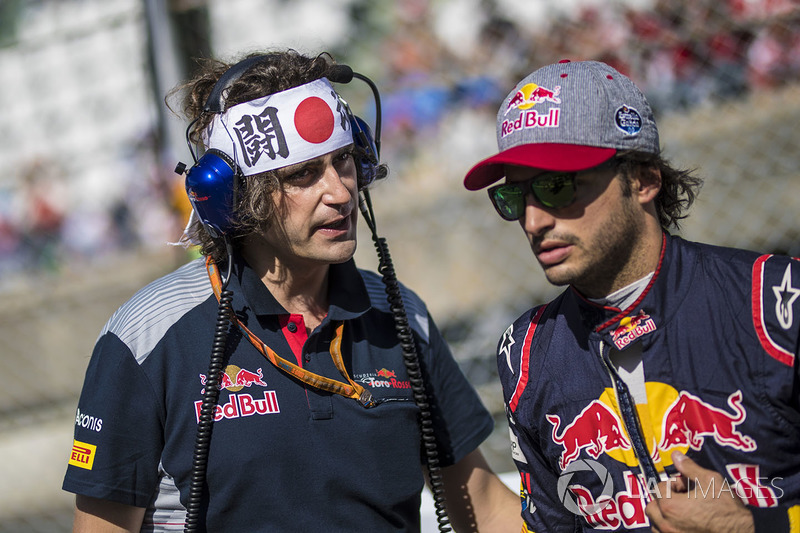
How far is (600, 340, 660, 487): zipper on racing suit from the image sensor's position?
1981 mm

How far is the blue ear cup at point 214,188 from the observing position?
7.72 ft

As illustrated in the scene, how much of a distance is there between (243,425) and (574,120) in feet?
4.01

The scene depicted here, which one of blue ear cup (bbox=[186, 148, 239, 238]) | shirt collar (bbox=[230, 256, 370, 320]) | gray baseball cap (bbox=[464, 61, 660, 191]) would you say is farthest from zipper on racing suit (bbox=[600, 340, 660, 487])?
blue ear cup (bbox=[186, 148, 239, 238])

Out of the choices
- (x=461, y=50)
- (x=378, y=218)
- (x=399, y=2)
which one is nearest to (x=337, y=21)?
(x=399, y=2)

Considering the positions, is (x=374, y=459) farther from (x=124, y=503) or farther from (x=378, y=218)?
(x=378, y=218)

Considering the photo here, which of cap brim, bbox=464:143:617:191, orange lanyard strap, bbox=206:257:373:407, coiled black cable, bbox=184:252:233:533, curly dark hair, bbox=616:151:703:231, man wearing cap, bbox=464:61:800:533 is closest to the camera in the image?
man wearing cap, bbox=464:61:800:533

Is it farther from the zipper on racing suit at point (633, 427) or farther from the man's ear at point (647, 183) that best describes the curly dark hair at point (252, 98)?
the zipper on racing suit at point (633, 427)

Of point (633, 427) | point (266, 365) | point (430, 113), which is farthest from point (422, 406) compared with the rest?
point (430, 113)

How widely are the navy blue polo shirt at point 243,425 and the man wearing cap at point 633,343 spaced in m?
0.46

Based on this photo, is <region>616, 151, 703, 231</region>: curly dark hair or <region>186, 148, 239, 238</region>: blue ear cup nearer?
<region>616, 151, 703, 231</region>: curly dark hair

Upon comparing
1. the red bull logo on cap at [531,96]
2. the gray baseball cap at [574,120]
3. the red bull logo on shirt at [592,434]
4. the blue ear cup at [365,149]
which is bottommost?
the red bull logo on shirt at [592,434]

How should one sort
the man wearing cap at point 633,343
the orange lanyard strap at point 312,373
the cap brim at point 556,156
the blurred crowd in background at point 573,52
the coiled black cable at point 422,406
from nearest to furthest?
the man wearing cap at point 633,343 < the cap brim at point 556,156 < the orange lanyard strap at point 312,373 < the coiled black cable at point 422,406 < the blurred crowd in background at point 573,52

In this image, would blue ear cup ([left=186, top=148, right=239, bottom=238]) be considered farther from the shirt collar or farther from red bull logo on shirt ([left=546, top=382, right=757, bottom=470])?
red bull logo on shirt ([left=546, top=382, right=757, bottom=470])

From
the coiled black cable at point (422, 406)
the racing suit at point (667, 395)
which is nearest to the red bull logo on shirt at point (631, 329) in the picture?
the racing suit at point (667, 395)
